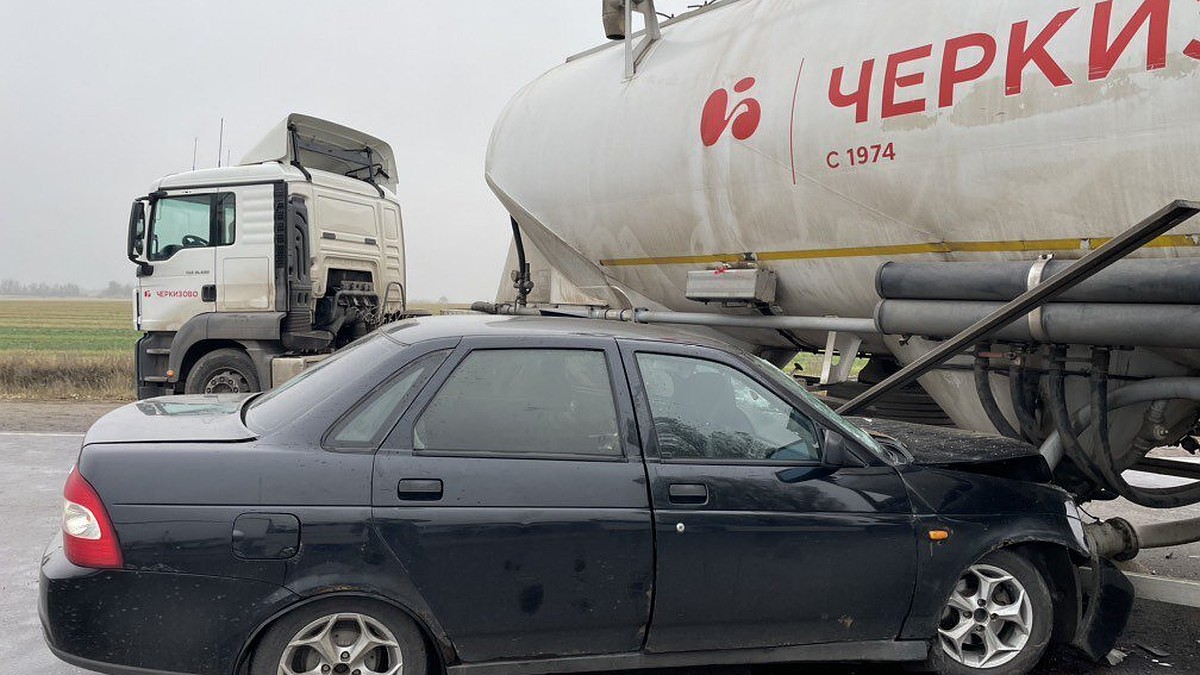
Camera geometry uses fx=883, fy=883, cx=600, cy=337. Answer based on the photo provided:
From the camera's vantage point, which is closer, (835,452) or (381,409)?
(381,409)

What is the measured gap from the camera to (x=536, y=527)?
3.08m

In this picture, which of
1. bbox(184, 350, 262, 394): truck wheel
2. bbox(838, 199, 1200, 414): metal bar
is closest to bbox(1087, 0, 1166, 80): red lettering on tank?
bbox(838, 199, 1200, 414): metal bar

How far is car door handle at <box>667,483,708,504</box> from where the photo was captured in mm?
3199

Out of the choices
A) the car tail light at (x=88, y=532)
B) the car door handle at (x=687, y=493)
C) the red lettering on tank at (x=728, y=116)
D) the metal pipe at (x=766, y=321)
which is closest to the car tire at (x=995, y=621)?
the car door handle at (x=687, y=493)

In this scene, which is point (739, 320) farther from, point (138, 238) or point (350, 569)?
point (138, 238)

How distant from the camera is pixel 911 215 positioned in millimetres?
4664

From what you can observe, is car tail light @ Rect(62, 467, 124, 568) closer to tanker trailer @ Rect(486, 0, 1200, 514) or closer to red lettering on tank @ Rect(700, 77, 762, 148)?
tanker trailer @ Rect(486, 0, 1200, 514)

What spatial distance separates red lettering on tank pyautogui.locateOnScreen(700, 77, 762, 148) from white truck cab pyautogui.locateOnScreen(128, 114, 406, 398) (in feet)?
17.2

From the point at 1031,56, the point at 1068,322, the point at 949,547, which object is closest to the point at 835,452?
the point at 949,547

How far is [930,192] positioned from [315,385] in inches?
124

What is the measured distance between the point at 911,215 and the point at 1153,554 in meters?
2.88

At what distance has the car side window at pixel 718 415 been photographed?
3.34 metres

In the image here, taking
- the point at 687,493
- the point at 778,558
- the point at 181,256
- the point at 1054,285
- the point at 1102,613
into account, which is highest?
the point at 181,256

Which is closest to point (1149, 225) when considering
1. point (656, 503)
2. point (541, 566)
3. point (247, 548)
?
point (656, 503)
